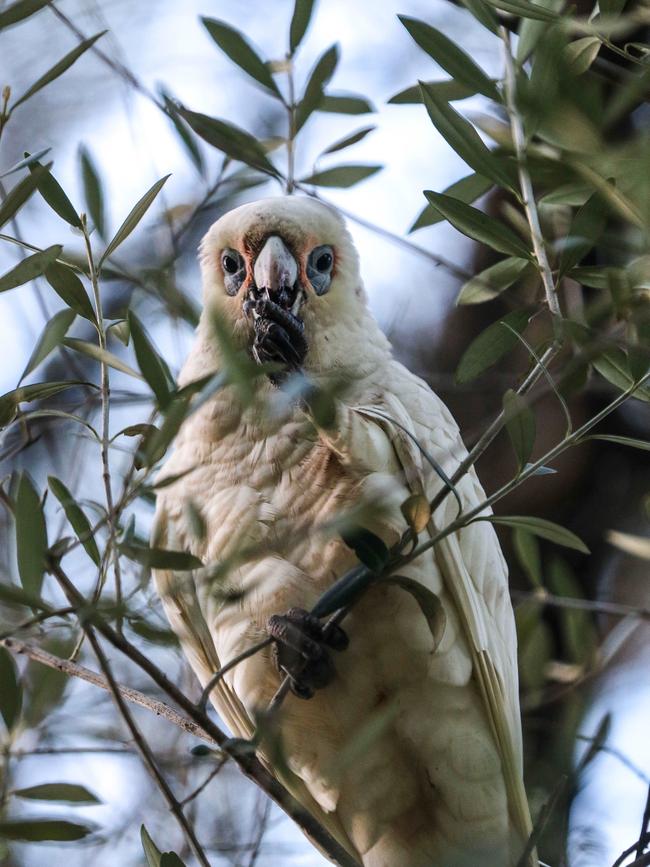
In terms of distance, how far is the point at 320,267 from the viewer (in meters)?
2.24

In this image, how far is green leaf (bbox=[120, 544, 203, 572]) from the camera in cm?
104

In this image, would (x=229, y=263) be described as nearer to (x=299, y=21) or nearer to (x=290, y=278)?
(x=290, y=278)

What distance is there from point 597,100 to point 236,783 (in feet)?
7.79

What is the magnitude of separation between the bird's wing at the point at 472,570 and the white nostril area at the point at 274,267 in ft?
1.02

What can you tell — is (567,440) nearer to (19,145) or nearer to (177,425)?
(177,425)

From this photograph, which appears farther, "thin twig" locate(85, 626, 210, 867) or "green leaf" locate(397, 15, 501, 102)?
"green leaf" locate(397, 15, 501, 102)

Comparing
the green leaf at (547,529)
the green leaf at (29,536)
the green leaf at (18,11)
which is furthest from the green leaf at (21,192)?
the green leaf at (547,529)

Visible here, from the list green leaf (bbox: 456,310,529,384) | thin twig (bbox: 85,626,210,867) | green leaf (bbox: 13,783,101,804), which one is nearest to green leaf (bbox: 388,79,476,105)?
green leaf (bbox: 456,310,529,384)

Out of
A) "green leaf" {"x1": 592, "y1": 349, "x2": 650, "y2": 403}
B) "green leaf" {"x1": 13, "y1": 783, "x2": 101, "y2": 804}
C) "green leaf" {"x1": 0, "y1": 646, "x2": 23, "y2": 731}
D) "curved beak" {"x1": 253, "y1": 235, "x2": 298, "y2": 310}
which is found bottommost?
"green leaf" {"x1": 13, "y1": 783, "x2": 101, "y2": 804}

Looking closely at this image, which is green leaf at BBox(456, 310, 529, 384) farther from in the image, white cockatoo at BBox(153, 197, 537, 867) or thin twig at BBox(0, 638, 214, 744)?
thin twig at BBox(0, 638, 214, 744)

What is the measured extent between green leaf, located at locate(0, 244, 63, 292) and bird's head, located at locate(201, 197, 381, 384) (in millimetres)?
712

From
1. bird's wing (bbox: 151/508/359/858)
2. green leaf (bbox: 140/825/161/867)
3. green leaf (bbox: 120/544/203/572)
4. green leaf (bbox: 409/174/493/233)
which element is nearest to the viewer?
green leaf (bbox: 120/544/203/572)

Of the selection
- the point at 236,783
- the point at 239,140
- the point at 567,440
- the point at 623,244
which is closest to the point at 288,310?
the point at 239,140

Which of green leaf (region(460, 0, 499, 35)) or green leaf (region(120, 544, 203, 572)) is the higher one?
green leaf (region(460, 0, 499, 35))
